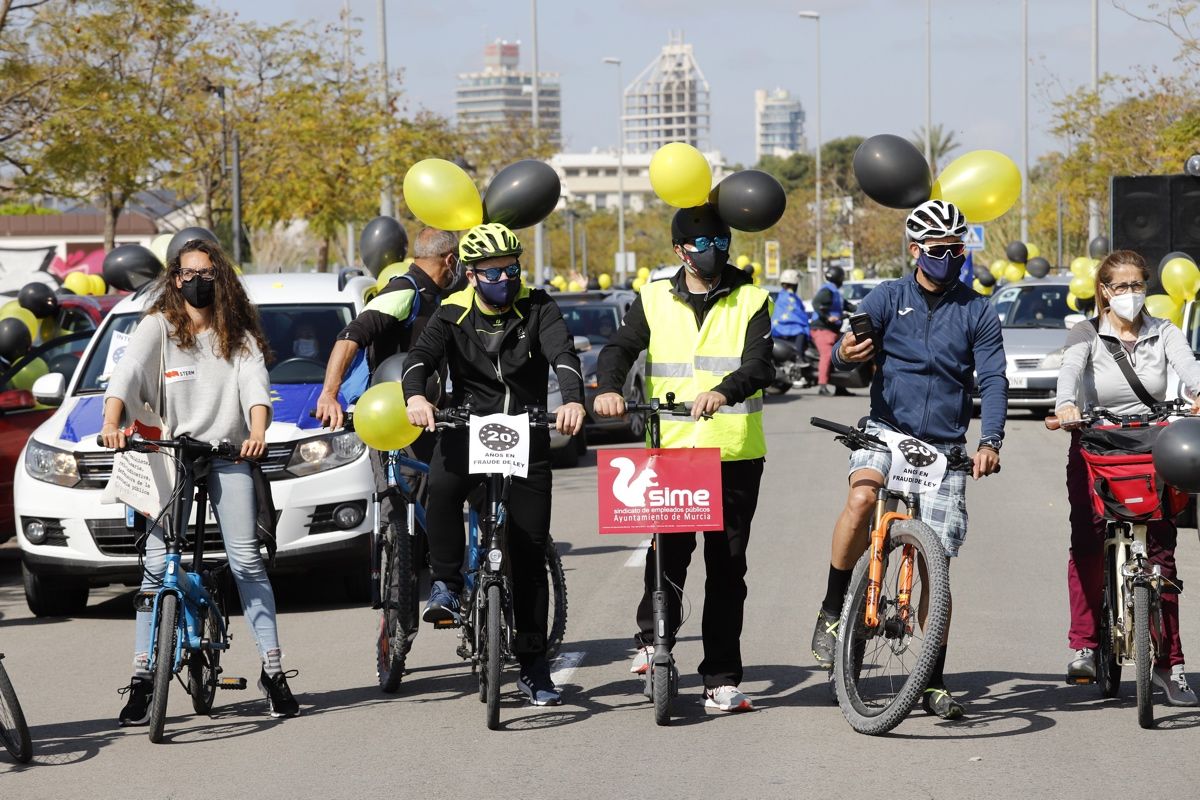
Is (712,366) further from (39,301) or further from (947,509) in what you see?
(39,301)

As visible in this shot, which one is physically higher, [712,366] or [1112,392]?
[712,366]

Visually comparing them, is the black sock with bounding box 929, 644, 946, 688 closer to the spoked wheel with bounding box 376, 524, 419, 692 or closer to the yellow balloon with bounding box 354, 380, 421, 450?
the spoked wheel with bounding box 376, 524, 419, 692

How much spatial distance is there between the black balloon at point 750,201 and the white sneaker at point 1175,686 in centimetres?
242

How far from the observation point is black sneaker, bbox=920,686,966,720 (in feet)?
22.9

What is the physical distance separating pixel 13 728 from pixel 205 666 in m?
0.98

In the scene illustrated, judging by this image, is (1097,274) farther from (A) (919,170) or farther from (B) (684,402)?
(B) (684,402)

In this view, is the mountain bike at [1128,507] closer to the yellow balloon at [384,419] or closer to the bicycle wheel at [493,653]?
the bicycle wheel at [493,653]

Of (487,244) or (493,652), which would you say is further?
(487,244)

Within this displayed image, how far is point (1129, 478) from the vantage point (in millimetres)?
7047

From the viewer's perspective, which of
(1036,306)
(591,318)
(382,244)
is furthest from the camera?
(1036,306)

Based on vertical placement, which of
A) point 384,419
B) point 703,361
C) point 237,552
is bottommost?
point 237,552

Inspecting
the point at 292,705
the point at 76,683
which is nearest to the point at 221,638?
the point at 292,705

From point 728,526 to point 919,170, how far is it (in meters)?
1.78

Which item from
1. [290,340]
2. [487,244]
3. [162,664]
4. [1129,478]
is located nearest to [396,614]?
[162,664]
